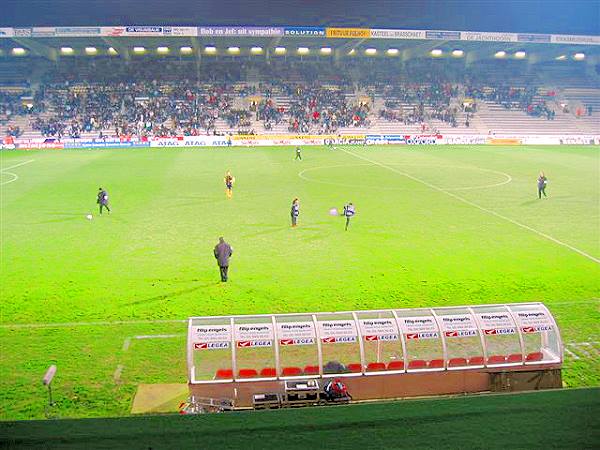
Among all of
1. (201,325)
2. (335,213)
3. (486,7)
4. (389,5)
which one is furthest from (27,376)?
→ (486,7)

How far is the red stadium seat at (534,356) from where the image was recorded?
34.3 ft

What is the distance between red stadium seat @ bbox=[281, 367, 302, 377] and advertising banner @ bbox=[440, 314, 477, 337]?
2571 mm

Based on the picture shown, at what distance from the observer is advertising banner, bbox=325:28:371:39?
64.6 metres

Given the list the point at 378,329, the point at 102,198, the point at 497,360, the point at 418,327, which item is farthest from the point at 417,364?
the point at 102,198

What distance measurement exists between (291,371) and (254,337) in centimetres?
90

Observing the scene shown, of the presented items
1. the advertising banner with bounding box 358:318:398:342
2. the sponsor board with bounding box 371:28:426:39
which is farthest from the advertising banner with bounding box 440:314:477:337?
the sponsor board with bounding box 371:28:426:39

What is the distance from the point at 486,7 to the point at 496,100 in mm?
13645

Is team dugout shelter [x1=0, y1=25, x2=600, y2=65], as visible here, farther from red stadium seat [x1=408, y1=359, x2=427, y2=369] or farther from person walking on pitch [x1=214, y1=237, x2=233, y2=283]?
red stadium seat [x1=408, y1=359, x2=427, y2=369]

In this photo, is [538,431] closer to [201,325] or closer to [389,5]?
[201,325]

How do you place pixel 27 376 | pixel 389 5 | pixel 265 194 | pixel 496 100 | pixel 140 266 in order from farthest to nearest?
pixel 496 100, pixel 389 5, pixel 265 194, pixel 140 266, pixel 27 376

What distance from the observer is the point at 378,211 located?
2791cm

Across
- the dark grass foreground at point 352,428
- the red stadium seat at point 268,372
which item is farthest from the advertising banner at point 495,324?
the dark grass foreground at point 352,428

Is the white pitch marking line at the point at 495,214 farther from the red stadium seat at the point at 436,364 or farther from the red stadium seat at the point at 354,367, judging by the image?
the red stadium seat at the point at 354,367

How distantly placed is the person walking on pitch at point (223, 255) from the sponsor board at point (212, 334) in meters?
7.50
